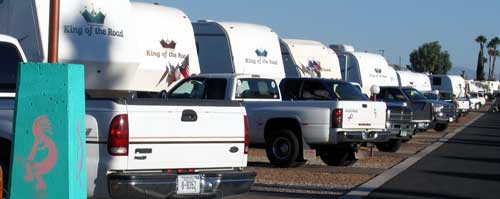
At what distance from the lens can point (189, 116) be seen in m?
8.70

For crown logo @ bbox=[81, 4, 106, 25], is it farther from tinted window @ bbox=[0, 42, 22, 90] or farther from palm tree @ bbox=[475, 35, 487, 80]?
palm tree @ bbox=[475, 35, 487, 80]

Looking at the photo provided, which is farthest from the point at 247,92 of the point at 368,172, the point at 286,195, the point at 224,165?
the point at 224,165

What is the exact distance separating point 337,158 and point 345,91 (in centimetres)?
146

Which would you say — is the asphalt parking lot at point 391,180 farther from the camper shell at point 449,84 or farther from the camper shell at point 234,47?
the camper shell at point 449,84

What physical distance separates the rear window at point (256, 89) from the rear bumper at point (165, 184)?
7.34m

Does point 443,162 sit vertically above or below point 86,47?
below

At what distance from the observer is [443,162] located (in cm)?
1911

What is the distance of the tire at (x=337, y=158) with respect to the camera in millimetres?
17344

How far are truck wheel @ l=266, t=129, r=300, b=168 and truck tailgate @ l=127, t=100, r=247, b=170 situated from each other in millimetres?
6938

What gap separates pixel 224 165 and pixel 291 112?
281 inches

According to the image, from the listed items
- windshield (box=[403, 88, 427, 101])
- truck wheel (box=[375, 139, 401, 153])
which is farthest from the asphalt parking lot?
windshield (box=[403, 88, 427, 101])

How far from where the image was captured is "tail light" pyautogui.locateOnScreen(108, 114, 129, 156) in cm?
807

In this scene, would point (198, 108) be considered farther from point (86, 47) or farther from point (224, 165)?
point (86, 47)

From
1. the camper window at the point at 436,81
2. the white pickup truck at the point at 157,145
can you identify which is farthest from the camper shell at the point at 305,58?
the camper window at the point at 436,81
